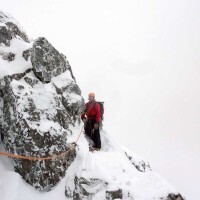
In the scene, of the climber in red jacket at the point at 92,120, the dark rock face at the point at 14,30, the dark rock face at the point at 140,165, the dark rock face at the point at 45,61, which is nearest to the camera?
the dark rock face at the point at 45,61

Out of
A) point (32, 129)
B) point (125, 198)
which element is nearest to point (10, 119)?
point (32, 129)

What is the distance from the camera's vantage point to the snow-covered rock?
11047 mm

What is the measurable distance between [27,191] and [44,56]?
5848 millimetres

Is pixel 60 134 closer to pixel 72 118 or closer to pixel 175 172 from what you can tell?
pixel 72 118

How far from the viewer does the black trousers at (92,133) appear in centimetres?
1435

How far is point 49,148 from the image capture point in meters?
11.8

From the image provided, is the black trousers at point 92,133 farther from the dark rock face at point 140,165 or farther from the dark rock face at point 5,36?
the dark rock face at point 5,36

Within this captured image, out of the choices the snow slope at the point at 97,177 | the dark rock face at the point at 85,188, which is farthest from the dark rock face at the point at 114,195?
the dark rock face at the point at 85,188

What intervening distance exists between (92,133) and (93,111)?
1.05 metres

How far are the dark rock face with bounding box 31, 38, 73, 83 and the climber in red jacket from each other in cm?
204

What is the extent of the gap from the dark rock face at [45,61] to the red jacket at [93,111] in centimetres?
212

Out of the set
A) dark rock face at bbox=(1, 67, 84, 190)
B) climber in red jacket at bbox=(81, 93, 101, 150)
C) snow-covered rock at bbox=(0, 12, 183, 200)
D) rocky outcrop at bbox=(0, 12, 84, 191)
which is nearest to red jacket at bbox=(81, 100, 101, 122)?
climber in red jacket at bbox=(81, 93, 101, 150)

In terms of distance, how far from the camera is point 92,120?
48.3 ft

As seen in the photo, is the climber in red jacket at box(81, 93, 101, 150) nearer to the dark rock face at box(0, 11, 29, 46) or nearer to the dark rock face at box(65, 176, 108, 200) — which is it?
the dark rock face at box(65, 176, 108, 200)
